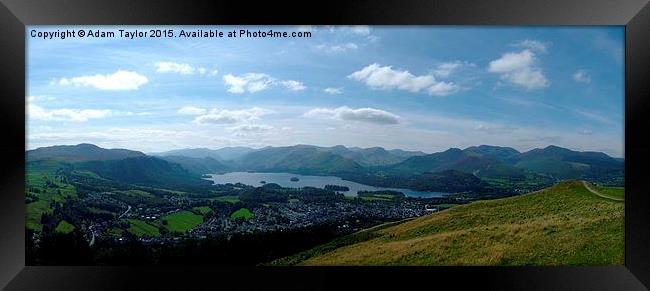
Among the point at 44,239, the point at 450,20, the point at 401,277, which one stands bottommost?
the point at 401,277

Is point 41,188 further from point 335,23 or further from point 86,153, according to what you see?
point 335,23

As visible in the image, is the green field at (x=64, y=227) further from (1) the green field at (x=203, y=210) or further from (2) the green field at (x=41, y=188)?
(1) the green field at (x=203, y=210)

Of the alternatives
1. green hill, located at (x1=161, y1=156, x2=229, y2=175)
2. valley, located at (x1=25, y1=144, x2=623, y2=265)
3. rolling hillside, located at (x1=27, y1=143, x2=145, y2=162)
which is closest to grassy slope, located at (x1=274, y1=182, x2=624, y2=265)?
valley, located at (x1=25, y1=144, x2=623, y2=265)

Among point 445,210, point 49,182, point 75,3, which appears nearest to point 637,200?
point 445,210

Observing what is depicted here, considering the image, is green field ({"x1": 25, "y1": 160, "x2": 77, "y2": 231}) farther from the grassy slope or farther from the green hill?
the grassy slope

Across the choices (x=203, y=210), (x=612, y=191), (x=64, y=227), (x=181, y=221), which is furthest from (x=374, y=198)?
(x=64, y=227)

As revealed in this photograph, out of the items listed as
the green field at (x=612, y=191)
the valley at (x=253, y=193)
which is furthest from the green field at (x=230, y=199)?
the green field at (x=612, y=191)

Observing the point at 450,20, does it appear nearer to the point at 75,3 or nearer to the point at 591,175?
the point at 591,175
